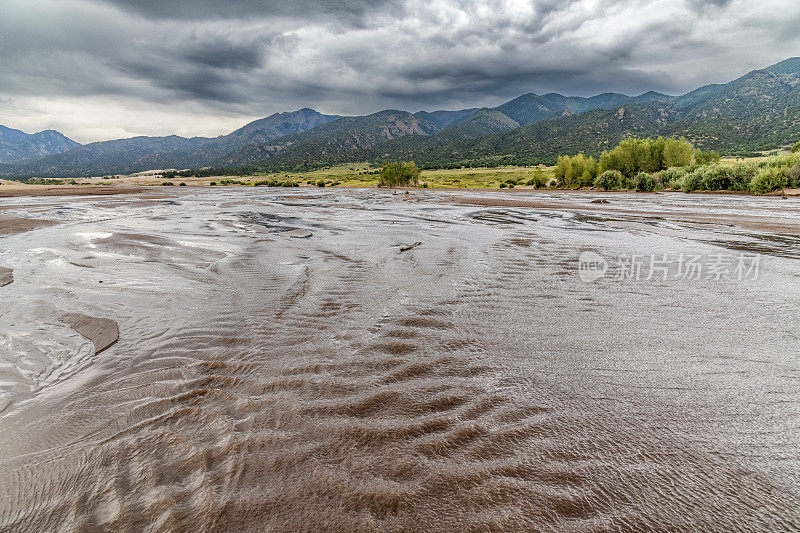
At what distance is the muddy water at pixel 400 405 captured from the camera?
2.73m

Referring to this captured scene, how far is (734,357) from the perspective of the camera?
212 inches

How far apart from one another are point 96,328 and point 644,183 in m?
68.9

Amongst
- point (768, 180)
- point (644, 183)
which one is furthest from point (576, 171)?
point (768, 180)

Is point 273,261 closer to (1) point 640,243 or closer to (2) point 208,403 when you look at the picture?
(2) point 208,403

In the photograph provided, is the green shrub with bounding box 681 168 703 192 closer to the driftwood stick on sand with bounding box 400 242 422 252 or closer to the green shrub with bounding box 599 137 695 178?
the green shrub with bounding box 599 137 695 178

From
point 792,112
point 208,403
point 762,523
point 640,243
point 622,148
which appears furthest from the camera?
point 792,112

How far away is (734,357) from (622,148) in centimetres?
7740

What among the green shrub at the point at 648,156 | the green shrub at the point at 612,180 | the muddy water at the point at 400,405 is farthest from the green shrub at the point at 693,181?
the muddy water at the point at 400,405

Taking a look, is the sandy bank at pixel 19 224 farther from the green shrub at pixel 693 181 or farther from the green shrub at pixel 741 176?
the green shrub at pixel 693 181

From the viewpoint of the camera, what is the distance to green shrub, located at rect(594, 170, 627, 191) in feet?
202

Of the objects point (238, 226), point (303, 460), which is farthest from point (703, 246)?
point (238, 226)

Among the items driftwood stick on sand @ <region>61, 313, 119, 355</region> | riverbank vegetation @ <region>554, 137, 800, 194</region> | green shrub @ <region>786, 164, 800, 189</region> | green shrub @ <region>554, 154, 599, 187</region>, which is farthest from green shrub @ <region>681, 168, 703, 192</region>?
driftwood stick on sand @ <region>61, 313, 119, 355</region>

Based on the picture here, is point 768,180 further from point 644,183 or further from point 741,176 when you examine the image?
point 644,183

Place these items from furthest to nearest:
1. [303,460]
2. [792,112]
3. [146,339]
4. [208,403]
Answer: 1. [792,112]
2. [146,339]
3. [208,403]
4. [303,460]
